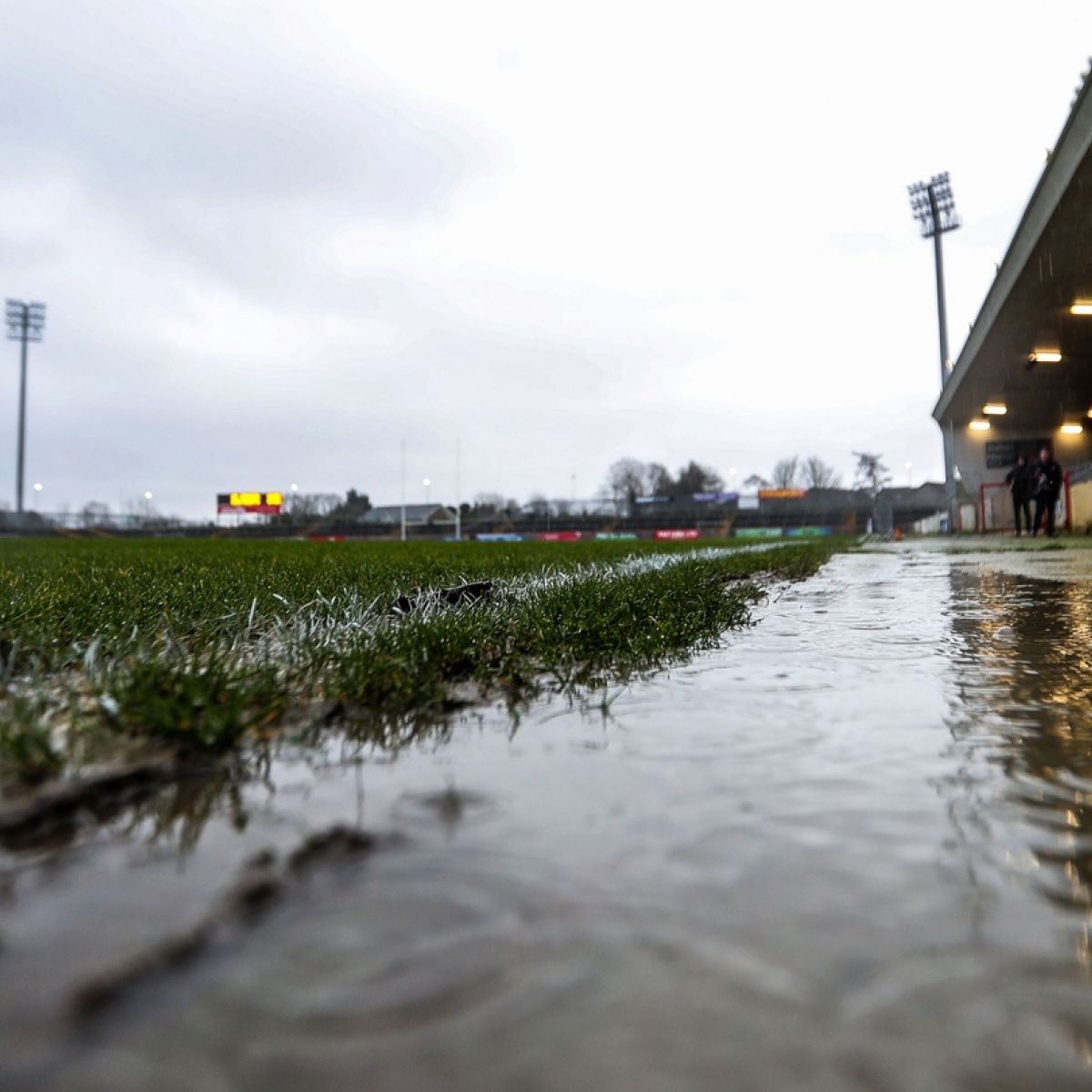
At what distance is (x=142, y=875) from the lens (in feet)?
3.60

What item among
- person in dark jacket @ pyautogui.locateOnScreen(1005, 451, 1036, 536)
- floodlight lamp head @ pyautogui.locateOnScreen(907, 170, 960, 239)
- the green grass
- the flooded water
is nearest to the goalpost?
person in dark jacket @ pyautogui.locateOnScreen(1005, 451, 1036, 536)

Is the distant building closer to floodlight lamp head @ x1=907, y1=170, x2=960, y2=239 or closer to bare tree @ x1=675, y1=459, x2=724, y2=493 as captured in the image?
floodlight lamp head @ x1=907, y1=170, x2=960, y2=239

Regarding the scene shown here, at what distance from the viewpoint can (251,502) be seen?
357 ft

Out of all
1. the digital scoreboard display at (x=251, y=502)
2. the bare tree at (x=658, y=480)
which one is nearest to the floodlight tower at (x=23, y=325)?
the digital scoreboard display at (x=251, y=502)

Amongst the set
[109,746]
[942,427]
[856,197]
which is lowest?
[109,746]

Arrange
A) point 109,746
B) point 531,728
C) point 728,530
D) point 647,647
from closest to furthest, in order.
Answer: point 109,746
point 531,728
point 647,647
point 728,530

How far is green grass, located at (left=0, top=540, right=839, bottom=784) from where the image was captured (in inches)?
73.1

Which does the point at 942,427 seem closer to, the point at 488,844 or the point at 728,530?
the point at 488,844

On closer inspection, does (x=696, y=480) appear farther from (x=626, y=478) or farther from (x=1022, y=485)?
(x=1022, y=485)

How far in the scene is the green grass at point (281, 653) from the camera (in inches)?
73.1

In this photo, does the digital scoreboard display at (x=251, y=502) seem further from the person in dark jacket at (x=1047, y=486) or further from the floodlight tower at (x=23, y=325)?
the person in dark jacket at (x=1047, y=486)

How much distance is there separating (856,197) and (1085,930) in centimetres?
10608

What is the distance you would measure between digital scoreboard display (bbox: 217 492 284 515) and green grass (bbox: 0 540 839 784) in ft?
352

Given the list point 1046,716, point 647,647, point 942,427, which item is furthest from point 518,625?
point 942,427
